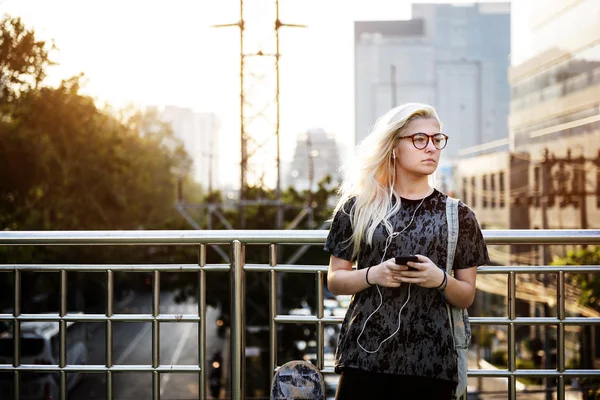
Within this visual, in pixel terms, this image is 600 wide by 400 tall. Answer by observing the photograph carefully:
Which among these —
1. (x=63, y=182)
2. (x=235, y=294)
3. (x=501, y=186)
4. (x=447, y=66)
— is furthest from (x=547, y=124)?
(x=447, y=66)

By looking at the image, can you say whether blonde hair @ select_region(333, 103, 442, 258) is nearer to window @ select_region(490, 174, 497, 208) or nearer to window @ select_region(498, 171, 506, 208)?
window @ select_region(498, 171, 506, 208)

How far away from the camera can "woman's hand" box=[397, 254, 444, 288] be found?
8.16 feet

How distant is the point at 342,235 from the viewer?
275 centimetres

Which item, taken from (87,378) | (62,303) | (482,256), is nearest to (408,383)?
(482,256)

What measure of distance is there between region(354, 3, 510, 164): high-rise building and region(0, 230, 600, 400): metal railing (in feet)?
289

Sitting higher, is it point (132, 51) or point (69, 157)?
point (132, 51)

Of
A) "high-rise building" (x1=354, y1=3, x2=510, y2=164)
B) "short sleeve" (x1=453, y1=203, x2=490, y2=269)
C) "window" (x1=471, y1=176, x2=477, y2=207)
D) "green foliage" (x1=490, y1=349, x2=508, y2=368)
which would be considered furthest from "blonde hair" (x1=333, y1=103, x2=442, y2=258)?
"high-rise building" (x1=354, y1=3, x2=510, y2=164)

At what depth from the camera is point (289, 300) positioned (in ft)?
64.6

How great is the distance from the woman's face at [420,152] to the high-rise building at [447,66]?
292 feet

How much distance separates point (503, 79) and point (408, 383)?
99.5m

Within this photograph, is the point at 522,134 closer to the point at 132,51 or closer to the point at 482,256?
the point at 132,51

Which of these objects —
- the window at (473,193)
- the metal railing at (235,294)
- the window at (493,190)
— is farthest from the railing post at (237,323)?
the window at (473,193)

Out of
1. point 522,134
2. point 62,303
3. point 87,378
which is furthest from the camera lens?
point 522,134

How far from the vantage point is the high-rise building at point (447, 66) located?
94.1 meters
